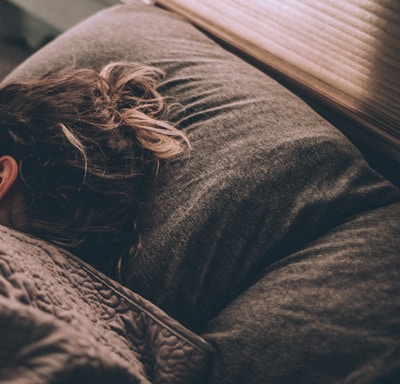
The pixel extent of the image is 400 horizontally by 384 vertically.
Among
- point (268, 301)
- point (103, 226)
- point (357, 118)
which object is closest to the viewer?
point (268, 301)

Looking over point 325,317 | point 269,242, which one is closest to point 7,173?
point 269,242

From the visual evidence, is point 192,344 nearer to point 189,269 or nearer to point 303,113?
point 189,269

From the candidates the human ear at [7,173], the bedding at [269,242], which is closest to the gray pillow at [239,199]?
the bedding at [269,242]

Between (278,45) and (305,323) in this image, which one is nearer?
(305,323)

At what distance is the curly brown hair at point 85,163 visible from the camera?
72 centimetres

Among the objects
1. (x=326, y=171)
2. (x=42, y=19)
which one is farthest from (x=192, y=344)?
(x=42, y=19)

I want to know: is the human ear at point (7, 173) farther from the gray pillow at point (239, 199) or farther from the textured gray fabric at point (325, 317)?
the textured gray fabric at point (325, 317)

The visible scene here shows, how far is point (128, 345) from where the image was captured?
62 centimetres

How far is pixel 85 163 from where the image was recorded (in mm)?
706

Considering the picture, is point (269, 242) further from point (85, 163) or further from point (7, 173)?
point (7, 173)

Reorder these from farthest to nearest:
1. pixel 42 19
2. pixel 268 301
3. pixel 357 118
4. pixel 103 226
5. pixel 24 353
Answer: pixel 42 19 → pixel 357 118 → pixel 103 226 → pixel 268 301 → pixel 24 353

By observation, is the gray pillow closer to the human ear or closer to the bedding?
the bedding

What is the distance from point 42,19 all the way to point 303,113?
1.27 metres

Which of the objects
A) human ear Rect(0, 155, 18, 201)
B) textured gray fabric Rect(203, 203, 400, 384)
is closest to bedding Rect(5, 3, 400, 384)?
textured gray fabric Rect(203, 203, 400, 384)
